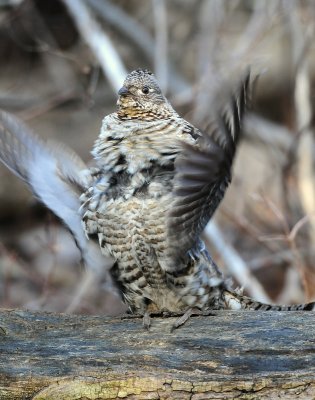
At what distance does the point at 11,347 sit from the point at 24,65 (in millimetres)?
6246

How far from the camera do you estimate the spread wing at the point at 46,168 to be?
4.35 meters

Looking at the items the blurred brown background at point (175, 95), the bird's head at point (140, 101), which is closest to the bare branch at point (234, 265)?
the blurred brown background at point (175, 95)

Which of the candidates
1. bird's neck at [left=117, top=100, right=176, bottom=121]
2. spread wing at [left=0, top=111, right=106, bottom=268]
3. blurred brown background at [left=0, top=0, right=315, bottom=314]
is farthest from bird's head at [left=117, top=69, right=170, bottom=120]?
blurred brown background at [left=0, top=0, right=315, bottom=314]

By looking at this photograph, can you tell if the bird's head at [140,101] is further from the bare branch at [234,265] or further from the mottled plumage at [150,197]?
the bare branch at [234,265]

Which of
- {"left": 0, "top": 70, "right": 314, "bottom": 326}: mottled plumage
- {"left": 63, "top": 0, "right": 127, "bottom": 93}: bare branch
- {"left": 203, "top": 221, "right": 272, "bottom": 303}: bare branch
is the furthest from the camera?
{"left": 63, "top": 0, "right": 127, "bottom": 93}: bare branch

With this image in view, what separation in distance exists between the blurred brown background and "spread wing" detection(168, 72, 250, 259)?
115 inches

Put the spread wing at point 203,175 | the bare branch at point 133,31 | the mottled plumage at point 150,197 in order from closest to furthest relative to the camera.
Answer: the spread wing at point 203,175, the mottled plumage at point 150,197, the bare branch at point 133,31

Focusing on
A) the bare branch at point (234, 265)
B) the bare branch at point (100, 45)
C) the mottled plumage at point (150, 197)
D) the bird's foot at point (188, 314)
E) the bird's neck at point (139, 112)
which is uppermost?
the bare branch at point (100, 45)

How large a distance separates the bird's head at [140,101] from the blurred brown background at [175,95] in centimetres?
244

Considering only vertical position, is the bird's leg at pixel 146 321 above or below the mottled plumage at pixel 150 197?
below

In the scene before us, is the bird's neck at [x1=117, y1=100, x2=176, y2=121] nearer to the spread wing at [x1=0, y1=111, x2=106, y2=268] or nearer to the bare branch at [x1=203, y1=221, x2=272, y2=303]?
the spread wing at [x1=0, y1=111, x2=106, y2=268]

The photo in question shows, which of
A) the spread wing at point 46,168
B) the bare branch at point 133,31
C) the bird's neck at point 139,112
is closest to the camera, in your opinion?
the bird's neck at point 139,112

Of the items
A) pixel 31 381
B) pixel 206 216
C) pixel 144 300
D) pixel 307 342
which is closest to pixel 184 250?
pixel 206 216

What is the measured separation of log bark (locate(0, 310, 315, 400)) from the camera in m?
3.19
